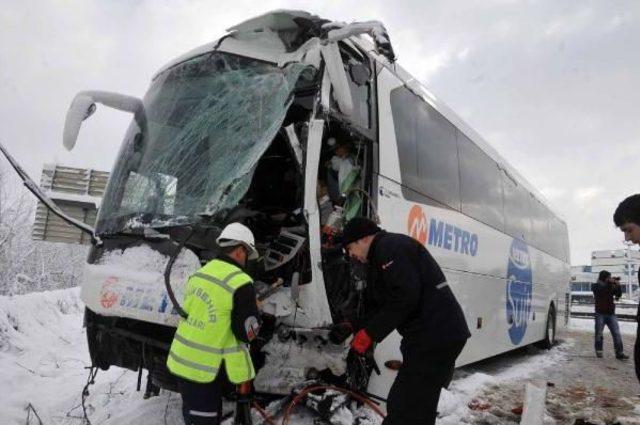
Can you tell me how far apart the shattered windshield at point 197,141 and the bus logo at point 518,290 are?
5.80 metres

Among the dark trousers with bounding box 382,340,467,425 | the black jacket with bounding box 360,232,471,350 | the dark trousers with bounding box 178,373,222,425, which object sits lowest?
the dark trousers with bounding box 178,373,222,425

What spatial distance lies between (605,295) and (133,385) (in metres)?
10.2

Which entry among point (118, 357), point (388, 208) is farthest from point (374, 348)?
point (118, 357)

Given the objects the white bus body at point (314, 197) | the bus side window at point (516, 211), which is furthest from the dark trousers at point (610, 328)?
the white bus body at point (314, 197)

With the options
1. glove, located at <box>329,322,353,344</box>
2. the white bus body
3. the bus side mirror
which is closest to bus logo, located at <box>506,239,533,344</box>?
the white bus body

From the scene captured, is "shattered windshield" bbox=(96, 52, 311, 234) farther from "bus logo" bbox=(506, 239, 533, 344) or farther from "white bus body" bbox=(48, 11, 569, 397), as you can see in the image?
"bus logo" bbox=(506, 239, 533, 344)

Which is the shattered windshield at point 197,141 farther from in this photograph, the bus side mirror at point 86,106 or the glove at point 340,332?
the glove at point 340,332

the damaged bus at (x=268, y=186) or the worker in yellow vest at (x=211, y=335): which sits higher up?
the damaged bus at (x=268, y=186)

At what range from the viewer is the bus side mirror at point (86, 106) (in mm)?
3865

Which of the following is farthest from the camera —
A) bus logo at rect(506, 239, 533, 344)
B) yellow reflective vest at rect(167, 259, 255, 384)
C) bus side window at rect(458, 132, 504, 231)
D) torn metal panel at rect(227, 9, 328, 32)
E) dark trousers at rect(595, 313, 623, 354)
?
dark trousers at rect(595, 313, 623, 354)

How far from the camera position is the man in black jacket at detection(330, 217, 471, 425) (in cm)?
290

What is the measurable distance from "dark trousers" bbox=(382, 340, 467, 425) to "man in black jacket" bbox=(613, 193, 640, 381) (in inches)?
40.9

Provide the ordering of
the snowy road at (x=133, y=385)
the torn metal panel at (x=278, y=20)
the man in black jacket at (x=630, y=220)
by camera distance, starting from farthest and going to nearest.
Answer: the snowy road at (x=133, y=385), the torn metal panel at (x=278, y=20), the man in black jacket at (x=630, y=220)

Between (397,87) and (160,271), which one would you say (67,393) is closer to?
(160,271)
